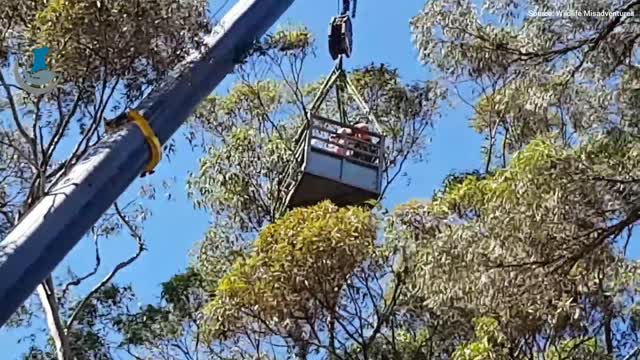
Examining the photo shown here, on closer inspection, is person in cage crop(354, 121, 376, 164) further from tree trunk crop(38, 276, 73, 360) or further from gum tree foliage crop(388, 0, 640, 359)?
tree trunk crop(38, 276, 73, 360)

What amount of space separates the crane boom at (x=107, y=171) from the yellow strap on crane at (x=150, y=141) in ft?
0.07

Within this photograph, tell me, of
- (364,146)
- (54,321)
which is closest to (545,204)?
(364,146)

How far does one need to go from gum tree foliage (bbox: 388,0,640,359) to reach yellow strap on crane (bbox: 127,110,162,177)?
7.10 ft

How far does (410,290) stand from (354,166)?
4.47 feet

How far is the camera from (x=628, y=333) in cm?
873

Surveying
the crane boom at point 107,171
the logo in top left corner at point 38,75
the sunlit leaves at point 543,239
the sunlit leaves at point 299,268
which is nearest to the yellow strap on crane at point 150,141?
the crane boom at point 107,171

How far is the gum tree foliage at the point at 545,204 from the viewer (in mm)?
7402

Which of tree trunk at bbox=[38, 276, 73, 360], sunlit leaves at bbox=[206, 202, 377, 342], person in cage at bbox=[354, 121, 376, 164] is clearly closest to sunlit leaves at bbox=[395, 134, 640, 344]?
person in cage at bbox=[354, 121, 376, 164]

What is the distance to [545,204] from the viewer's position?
7.31 meters

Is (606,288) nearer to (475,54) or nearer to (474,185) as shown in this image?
(474,185)

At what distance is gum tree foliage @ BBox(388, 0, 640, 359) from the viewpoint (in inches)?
291

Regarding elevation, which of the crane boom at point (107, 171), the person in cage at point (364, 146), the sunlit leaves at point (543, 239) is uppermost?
the person in cage at point (364, 146)

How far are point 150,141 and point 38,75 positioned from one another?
5.36 ft

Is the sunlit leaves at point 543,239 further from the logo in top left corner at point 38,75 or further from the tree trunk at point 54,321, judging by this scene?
the tree trunk at point 54,321
